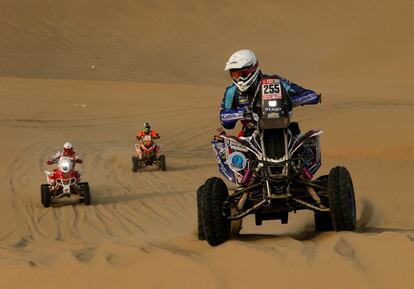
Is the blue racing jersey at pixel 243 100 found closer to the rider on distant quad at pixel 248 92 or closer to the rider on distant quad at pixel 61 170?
the rider on distant quad at pixel 248 92

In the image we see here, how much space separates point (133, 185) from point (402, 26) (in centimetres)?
3080

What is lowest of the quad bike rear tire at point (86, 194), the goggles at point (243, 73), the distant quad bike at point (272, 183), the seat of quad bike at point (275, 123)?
the quad bike rear tire at point (86, 194)

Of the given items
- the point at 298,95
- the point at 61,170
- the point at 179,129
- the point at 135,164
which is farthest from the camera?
the point at 179,129

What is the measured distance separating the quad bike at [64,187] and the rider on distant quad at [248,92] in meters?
6.37

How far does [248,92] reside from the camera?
748cm

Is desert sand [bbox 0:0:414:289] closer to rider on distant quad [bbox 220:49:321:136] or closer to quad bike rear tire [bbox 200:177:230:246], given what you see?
quad bike rear tire [bbox 200:177:230:246]

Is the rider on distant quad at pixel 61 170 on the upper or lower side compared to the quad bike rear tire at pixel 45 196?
upper

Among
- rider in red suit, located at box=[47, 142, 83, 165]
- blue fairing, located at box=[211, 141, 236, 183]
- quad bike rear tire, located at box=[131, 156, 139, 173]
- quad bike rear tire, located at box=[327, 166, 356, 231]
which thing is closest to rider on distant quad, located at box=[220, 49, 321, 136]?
blue fairing, located at box=[211, 141, 236, 183]

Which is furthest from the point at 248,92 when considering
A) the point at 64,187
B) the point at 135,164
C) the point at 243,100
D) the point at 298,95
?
the point at 135,164

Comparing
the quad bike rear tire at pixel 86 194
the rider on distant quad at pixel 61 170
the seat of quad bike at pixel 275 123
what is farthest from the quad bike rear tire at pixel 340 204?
the rider on distant quad at pixel 61 170

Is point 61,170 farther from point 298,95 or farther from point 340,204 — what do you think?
point 340,204

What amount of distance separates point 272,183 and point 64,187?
7.20 meters

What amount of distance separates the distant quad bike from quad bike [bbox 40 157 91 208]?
6.52 meters

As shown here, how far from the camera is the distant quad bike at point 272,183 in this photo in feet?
21.7
